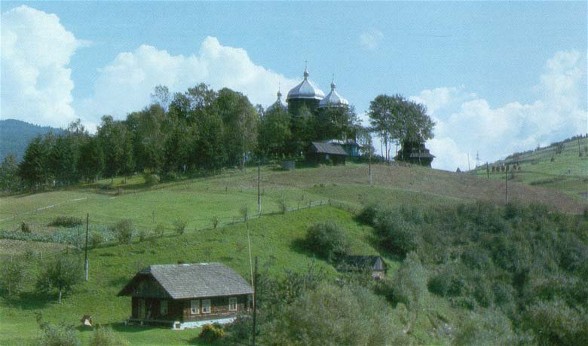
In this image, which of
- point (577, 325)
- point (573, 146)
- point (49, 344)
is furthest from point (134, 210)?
point (573, 146)

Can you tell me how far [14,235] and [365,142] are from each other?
67.4 meters

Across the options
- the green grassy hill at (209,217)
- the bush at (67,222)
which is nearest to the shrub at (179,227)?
the green grassy hill at (209,217)

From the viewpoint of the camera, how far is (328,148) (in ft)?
381

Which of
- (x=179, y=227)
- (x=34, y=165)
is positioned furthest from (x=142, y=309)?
(x=34, y=165)

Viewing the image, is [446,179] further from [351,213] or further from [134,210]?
[134,210]

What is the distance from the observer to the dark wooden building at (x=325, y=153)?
11475 cm

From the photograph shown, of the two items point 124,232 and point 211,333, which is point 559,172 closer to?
point 124,232

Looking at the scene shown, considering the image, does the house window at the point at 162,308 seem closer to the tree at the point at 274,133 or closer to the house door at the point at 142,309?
the house door at the point at 142,309

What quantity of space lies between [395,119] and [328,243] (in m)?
54.4

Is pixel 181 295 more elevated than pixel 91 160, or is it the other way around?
pixel 91 160

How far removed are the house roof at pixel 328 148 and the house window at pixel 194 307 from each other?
61.8 meters

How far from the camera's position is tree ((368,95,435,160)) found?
121688 mm

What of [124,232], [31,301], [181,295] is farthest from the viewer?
[124,232]

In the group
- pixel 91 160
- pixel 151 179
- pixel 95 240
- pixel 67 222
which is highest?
pixel 91 160
